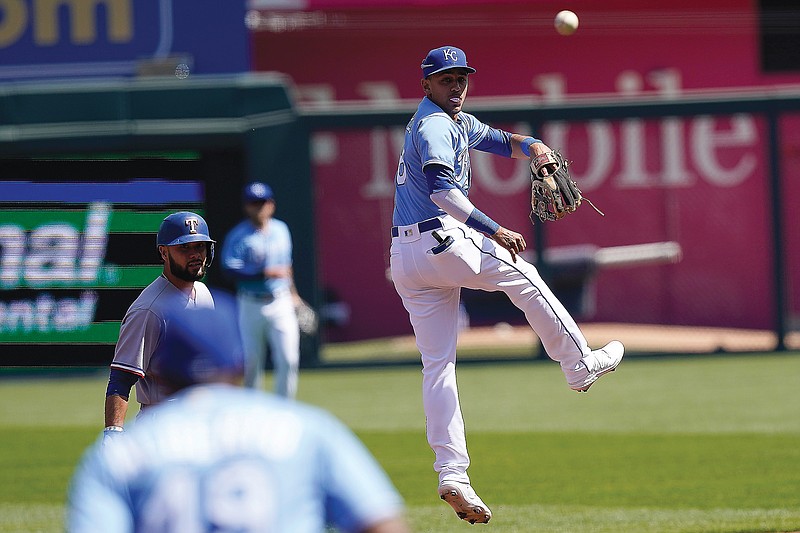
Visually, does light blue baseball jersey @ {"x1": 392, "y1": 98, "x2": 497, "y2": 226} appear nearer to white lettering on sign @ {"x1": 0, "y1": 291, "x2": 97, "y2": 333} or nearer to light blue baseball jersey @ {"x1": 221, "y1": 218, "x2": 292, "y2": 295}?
light blue baseball jersey @ {"x1": 221, "y1": 218, "x2": 292, "y2": 295}

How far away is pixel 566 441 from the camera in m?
10.3

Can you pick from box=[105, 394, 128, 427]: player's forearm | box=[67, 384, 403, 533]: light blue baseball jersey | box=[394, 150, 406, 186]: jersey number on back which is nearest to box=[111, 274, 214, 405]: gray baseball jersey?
box=[105, 394, 128, 427]: player's forearm

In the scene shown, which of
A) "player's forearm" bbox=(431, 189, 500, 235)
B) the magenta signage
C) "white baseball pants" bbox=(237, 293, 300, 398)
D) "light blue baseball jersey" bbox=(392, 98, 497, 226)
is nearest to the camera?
"player's forearm" bbox=(431, 189, 500, 235)

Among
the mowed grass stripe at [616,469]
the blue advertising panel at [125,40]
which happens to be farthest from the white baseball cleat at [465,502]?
the blue advertising panel at [125,40]

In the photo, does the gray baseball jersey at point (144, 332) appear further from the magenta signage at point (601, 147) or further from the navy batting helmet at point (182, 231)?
the magenta signage at point (601, 147)

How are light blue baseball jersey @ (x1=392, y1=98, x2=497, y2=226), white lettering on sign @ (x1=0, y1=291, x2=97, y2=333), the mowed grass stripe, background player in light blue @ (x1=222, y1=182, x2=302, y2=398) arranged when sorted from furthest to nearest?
white lettering on sign @ (x1=0, y1=291, x2=97, y2=333)
background player in light blue @ (x1=222, y1=182, x2=302, y2=398)
the mowed grass stripe
light blue baseball jersey @ (x1=392, y1=98, x2=497, y2=226)

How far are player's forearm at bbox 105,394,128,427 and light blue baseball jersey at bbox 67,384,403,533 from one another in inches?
97.6

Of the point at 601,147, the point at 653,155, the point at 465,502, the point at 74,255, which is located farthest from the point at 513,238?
the point at 653,155

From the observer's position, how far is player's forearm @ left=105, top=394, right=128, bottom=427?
5.26 m

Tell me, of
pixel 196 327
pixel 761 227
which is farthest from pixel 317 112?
pixel 196 327

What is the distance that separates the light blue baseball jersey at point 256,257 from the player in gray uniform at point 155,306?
18.3 ft

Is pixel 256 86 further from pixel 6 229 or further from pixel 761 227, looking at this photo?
pixel 761 227

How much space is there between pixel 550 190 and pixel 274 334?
539 cm

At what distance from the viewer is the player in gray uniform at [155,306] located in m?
5.38
